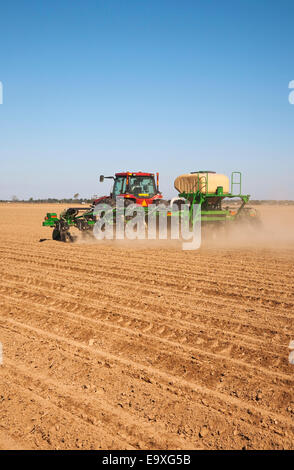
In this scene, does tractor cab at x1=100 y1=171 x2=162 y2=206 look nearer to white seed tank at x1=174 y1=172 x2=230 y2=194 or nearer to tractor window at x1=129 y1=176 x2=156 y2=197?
tractor window at x1=129 y1=176 x2=156 y2=197

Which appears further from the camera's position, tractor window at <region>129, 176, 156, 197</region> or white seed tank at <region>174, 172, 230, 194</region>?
white seed tank at <region>174, 172, 230, 194</region>

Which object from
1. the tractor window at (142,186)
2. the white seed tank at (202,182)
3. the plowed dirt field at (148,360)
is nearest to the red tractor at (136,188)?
the tractor window at (142,186)

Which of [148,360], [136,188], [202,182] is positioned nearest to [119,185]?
[136,188]

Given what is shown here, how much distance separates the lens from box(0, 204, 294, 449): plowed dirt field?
9.84ft

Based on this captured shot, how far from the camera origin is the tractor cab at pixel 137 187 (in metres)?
13.6

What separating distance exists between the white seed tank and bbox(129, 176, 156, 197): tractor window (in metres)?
1.53

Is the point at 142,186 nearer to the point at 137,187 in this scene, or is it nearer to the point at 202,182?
the point at 137,187

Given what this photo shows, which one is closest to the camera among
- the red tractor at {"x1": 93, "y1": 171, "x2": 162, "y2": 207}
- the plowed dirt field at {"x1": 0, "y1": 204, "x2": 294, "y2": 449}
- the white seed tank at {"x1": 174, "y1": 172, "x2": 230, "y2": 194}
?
the plowed dirt field at {"x1": 0, "y1": 204, "x2": 294, "y2": 449}

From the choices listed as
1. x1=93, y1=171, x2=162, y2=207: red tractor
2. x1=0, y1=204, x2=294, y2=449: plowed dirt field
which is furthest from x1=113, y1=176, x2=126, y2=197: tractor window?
x1=0, y1=204, x2=294, y2=449: plowed dirt field

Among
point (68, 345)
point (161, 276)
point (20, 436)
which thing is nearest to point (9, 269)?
point (161, 276)

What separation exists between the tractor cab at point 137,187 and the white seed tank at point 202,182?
139 cm

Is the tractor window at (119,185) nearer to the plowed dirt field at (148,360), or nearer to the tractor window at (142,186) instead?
the tractor window at (142,186)

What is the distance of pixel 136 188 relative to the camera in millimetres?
13859

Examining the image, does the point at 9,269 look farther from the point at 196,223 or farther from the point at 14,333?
the point at 196,223
